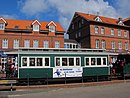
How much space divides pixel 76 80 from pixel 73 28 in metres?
40.6

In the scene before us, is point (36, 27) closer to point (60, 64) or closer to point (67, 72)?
point (60, 64)

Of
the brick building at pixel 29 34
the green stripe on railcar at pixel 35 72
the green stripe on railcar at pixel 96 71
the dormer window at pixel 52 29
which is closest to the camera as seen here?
the green stripe on railcar at pixel 35 72

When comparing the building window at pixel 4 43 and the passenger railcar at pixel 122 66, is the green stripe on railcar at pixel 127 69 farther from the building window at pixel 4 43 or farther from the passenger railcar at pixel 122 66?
the building window at pixel 4 43

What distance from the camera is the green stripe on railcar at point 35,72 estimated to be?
719 inches

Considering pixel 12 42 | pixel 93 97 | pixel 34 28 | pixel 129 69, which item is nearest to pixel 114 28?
pixel 34 28

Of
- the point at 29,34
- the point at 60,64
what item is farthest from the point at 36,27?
the point at 60,64

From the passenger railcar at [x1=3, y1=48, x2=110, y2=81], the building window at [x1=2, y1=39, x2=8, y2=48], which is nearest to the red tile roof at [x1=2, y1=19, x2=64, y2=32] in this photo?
the building window at [x1=2, y1=39, x2=8, y2=48]

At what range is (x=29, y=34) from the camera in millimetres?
47344

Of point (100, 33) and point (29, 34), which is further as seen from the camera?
point (100, 33)

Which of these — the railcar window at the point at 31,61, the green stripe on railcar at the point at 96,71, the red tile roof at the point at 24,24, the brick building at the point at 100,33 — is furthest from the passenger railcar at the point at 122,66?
the red tile roof at the point at 24,24

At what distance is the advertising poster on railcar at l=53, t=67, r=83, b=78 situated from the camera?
63.7 ft

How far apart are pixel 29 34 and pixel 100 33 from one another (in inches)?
661

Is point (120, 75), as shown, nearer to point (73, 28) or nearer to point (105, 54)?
point (105, 54)

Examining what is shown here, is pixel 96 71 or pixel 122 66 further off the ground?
pixel 122 66
